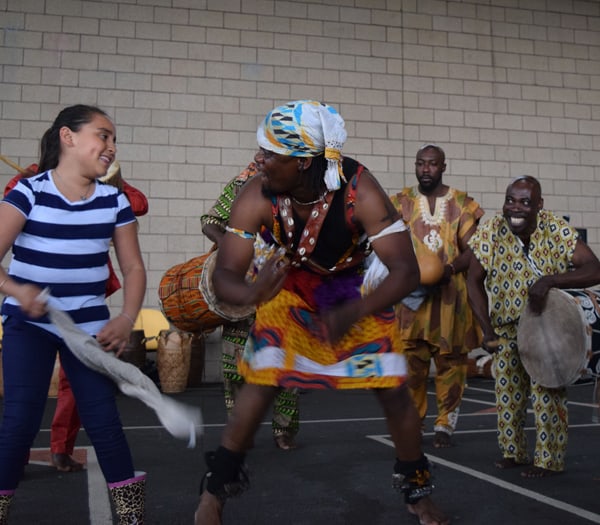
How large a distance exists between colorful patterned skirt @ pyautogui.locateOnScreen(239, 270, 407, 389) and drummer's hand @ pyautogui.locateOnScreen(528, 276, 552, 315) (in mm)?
1363

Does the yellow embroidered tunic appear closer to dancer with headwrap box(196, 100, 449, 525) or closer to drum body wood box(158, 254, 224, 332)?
drum body wood box(158, 254, 224, 332)

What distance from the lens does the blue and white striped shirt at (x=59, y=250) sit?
250 centimetres

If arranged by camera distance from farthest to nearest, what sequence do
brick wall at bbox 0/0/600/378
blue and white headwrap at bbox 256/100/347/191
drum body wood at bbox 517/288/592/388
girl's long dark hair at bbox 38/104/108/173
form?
brick wall at bbox 0/0/600/378
drum body wood at bbox 517/288/592/388
girl's long dark hair at bbox 38/104/108/173
blue and white headwrap at bbox 256/100/347/191

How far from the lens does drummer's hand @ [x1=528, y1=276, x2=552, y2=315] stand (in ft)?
12.5

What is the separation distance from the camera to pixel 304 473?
381cm

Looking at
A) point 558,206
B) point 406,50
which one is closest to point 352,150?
point 406,50

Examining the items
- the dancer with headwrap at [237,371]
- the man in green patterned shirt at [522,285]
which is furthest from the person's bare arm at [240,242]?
the dancer with headwrap at [237,371]

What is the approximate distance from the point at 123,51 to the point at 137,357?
374 centimetres

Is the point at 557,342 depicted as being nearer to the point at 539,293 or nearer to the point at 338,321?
the point at 539,293

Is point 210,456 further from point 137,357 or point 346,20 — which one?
point 346,20

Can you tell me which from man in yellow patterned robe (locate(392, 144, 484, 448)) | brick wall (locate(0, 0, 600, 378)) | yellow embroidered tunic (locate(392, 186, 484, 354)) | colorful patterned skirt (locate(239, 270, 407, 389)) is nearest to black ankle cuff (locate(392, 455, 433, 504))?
colorful patterned skirt (locate(239, 270, 407, 389))

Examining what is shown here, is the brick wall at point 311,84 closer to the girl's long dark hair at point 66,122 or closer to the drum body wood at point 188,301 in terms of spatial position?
the drum body wood at point 188,301

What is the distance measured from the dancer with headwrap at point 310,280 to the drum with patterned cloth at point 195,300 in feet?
5.57

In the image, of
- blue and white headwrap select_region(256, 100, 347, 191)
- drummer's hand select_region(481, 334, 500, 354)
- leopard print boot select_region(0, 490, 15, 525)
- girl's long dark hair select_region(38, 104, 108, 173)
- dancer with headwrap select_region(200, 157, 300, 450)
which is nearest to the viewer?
leopard print boot select_region(0, 490, 15, 525)
